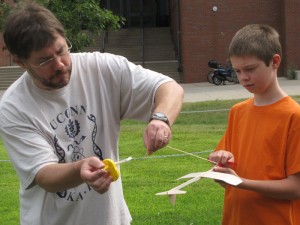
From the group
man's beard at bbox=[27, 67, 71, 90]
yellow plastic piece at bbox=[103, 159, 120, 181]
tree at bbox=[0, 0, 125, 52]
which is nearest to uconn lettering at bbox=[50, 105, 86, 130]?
man's beard at bbox=[27, 67, 71, 90]

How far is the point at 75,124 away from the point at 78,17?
63.4 feet

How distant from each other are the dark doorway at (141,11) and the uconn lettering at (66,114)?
40003 millimetres

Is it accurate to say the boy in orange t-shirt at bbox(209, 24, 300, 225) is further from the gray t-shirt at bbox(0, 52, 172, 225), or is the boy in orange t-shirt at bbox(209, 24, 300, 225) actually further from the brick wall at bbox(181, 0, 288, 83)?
the brick wall at bbox(181, 0, 288, 83)

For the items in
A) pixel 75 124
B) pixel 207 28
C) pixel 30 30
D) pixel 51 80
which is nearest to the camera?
pixel 30 30

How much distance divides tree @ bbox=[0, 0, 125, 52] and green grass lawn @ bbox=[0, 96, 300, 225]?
8485 mm

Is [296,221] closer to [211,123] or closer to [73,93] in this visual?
[73,93]

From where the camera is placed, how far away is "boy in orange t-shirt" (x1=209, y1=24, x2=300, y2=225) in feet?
11.5

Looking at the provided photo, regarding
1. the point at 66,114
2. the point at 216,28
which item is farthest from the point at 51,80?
the point at 216,28

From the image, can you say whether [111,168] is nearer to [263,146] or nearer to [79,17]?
[263,146]

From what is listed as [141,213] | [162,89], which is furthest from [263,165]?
[141,213]

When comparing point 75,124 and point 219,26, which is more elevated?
point 75,124

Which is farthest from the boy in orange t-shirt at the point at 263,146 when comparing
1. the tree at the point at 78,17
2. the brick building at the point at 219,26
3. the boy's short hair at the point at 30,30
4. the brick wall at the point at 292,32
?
the brick wall at the point at 292,32

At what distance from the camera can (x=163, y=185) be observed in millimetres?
8547

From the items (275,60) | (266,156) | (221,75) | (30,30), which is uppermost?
(30,30)
